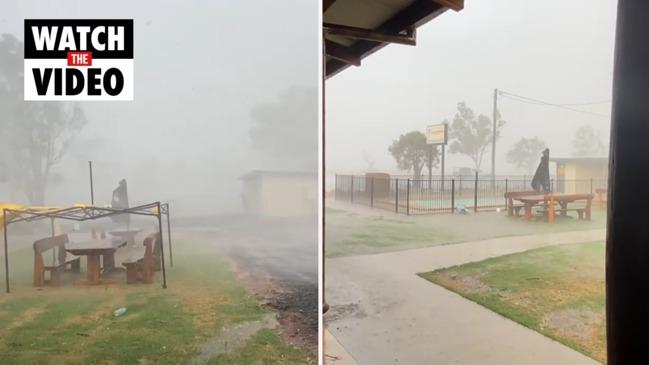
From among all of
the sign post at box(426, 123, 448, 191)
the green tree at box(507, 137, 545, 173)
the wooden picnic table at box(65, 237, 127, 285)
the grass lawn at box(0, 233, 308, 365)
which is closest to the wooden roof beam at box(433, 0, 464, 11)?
the sign post at box(426, 123, 448, 191)

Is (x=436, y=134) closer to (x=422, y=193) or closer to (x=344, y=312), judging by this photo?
(x=422, y=193)

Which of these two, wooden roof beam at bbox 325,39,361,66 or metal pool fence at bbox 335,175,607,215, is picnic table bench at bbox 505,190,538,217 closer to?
metal pool fence at bbox 335,175,607,215

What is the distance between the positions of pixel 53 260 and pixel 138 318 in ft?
1.20

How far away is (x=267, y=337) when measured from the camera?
137 cm

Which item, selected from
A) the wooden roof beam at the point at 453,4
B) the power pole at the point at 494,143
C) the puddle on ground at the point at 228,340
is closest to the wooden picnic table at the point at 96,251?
the puddle on ground at the point at 228,340

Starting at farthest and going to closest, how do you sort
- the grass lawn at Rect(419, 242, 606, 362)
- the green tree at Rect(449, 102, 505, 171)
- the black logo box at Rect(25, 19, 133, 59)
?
the green tree at Rect(449, 102, 505, 171) → the grass lawn at Rect(419, 242, 606, 362) → the black logo box at Rect(25, 19, 133, 59)

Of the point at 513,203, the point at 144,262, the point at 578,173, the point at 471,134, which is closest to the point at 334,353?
the point at 144,262

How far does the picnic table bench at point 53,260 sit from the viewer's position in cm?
131

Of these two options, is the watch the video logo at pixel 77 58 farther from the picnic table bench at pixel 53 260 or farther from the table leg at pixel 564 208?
the table leg at pixel 564 208

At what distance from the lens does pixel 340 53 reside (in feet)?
6.22

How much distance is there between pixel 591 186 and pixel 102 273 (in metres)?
2.01

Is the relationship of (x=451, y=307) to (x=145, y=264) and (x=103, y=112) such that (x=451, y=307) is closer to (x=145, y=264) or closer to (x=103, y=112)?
(x=145, y=264)

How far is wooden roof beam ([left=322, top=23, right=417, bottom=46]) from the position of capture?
1.78 metres

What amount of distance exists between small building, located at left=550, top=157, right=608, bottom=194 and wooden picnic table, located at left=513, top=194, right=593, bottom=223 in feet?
0.10
